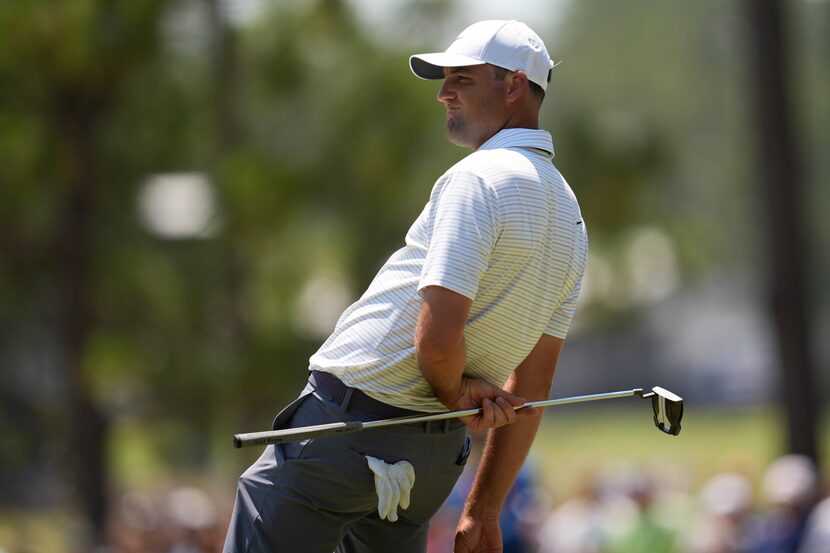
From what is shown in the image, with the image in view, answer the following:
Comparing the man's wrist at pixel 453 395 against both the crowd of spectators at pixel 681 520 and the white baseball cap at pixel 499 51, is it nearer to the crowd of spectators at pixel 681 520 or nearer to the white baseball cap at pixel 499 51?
the white baseball cap at pixel 499 51

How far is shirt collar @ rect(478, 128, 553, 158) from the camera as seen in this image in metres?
3.82

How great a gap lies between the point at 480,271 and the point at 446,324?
0.16 meters

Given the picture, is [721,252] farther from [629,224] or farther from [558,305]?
[558,305]

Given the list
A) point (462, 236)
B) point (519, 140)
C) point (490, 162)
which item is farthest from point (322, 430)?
point (519, 140)

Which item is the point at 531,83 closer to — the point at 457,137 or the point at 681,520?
the point at 457,137

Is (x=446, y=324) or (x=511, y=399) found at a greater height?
(x=446, y=324)

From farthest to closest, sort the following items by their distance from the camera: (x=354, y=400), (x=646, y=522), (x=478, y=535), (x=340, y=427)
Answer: (x=646, y=522), (x=478, y=535), (x=354, y=400), (x=340, y=427)

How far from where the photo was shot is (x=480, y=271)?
3600 millimetres

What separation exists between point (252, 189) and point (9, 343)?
25.1 ft

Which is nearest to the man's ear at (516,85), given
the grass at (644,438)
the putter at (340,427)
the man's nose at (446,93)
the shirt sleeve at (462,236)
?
the man's nose at (446,93)

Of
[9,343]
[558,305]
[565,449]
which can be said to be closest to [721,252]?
[565,449]

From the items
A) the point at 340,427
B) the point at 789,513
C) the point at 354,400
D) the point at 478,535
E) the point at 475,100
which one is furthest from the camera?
the point at 789,513

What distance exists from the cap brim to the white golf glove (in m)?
1.06

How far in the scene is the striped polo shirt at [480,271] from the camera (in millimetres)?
3611
